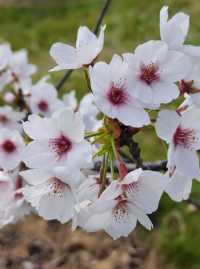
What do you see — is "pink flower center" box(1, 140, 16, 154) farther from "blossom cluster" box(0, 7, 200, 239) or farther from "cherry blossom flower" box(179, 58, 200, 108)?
"cherry blossom flower" box(179, 58, 200, 108)

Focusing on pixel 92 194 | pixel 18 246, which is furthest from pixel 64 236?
pixel 92 194

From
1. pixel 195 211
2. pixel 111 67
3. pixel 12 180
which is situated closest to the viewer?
pixel 111 67

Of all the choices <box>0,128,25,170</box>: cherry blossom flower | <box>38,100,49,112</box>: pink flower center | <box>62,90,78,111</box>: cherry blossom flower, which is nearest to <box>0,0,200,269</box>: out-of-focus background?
<box>62,90,78,111</box>: cherry blossom flower

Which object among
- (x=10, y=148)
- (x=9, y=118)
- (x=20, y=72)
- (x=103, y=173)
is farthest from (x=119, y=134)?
(x=20, y=72)

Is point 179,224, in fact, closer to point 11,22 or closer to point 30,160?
point 30,160

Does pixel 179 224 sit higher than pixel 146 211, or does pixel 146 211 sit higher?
pixel 146 211

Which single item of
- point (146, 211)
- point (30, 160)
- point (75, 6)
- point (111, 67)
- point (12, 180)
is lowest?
point (75, 6)

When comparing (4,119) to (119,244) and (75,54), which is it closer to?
(75,54)
